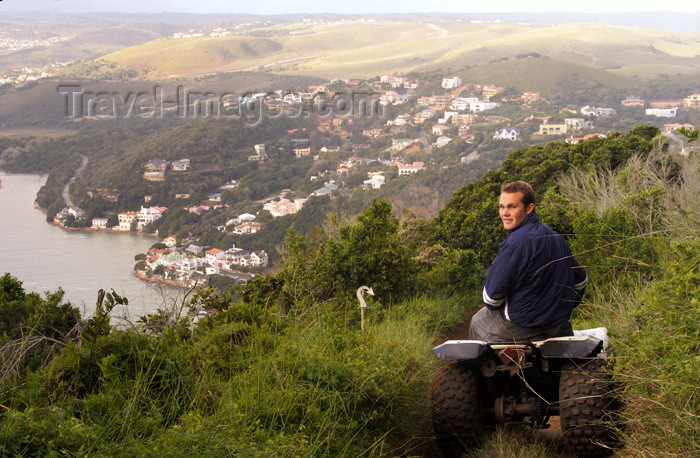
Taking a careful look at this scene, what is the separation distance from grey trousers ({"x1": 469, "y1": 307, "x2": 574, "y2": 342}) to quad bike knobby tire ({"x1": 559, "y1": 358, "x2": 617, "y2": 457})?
28 cm

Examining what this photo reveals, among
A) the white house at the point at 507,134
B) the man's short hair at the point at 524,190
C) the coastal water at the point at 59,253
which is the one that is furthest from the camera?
the white house at the point at 507,134

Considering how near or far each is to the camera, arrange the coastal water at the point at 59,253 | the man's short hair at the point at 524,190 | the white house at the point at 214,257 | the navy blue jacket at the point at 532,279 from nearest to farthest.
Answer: the navy blue jacket at the point at 532,279, the man's short hair at the point at 524,190, the coastal water at the point at 59,253, the white house at the point at 214,257

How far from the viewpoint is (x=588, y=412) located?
10.6ft

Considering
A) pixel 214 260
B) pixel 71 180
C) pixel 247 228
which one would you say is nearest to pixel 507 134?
pixel 247 228

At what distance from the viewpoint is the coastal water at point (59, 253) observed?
25.6 metres

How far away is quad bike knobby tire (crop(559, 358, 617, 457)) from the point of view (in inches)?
127

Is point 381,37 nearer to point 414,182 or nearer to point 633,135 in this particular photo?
point 414,182

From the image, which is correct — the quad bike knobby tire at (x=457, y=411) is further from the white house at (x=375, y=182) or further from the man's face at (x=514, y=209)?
the white house at (x=375, y=182)

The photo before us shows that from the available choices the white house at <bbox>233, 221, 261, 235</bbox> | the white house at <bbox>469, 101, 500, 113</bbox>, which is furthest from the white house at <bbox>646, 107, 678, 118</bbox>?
the white house at <bbox>233, 221, 261, 235</bbox>

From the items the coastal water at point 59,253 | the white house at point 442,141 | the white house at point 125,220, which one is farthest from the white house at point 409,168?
the white house at point 125,220

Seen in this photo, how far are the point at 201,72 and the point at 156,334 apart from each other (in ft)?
364

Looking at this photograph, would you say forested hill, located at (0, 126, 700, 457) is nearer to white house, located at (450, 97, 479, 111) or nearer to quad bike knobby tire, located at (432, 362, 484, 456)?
quad bike knobby tire, located at (432, 362, 484, 456)

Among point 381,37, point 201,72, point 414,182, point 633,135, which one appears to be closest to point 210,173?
point 414,182

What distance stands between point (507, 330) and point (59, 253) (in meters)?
34.5
